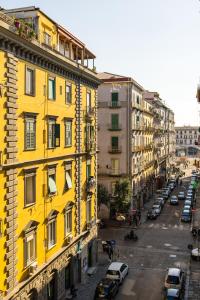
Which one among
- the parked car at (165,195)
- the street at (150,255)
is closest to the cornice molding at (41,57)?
the street at (150,255)

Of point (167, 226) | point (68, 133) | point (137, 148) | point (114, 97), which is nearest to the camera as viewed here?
point (68, 133)

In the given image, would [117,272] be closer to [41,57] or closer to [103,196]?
[41,57]

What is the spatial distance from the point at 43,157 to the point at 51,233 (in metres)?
5.74

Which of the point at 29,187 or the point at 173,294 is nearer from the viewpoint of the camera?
the point at 29,187

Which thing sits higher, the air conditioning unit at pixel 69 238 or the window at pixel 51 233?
the window at pixel 51 233

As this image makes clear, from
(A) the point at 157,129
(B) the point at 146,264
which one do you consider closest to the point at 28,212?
(B) the point at 146,264

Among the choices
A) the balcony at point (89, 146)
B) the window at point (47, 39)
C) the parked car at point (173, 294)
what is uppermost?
the window at point (47, 39)

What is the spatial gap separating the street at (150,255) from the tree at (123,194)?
3.21 m

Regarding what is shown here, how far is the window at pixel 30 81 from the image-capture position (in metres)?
23.5

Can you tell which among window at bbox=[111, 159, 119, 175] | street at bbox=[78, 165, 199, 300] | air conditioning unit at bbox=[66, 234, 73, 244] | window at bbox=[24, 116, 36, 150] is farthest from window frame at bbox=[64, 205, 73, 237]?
window at bbox=[111, 159, 119, 175]

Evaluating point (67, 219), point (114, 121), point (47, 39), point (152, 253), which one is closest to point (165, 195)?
point (114, 121)

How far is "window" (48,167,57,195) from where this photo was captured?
26630 millimetres

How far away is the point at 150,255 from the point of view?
40.9 meters

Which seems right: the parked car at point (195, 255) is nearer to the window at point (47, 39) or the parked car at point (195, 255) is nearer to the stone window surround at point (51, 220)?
the stone window surround at point (51, 220)
